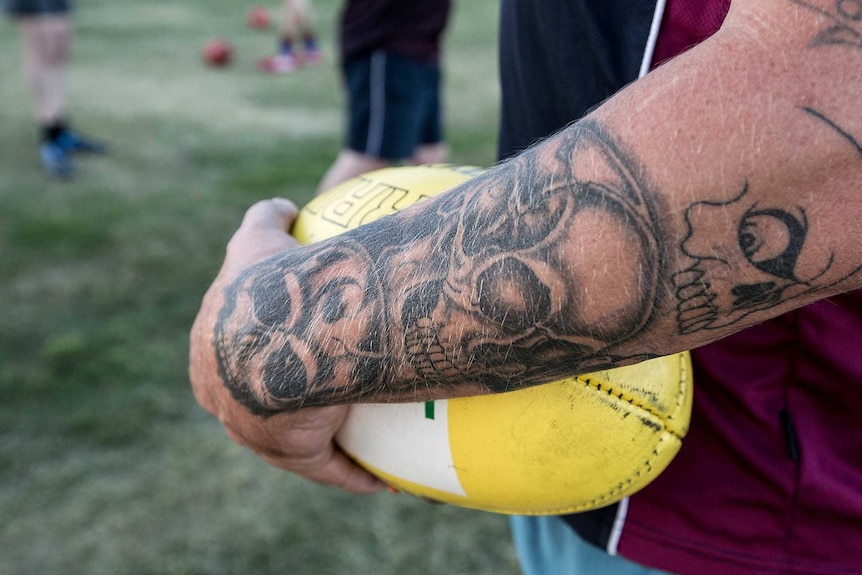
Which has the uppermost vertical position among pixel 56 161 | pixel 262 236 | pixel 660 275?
pixel 660 275

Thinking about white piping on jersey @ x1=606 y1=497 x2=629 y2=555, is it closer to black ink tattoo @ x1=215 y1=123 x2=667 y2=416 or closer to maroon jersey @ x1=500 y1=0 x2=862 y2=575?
maroon jersey @ x1=500 y1=0 x2=862 y2=575

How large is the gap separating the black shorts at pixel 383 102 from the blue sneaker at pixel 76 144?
253 cm

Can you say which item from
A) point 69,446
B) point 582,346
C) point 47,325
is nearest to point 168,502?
point 69,446

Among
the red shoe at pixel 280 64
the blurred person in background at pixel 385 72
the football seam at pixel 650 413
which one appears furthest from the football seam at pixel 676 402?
the red shoe at pixel 280 64

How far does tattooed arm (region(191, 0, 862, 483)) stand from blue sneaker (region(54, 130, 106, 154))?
5.10 metres

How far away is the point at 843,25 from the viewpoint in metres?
0.61

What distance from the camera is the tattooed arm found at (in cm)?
63

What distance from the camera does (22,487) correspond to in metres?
2.57

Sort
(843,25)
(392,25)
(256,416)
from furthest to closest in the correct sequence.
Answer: (392,25) → (256,416) → (843,25)

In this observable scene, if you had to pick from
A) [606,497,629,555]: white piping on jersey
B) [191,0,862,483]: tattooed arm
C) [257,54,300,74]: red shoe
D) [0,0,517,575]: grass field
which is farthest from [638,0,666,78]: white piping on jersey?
[257,54,300,74]: red shoe

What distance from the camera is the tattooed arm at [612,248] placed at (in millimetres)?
632

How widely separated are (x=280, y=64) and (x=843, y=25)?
8.43 metres

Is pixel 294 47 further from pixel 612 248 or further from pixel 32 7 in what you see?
pixel 612 248

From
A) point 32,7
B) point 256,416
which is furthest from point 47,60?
point 256,416
